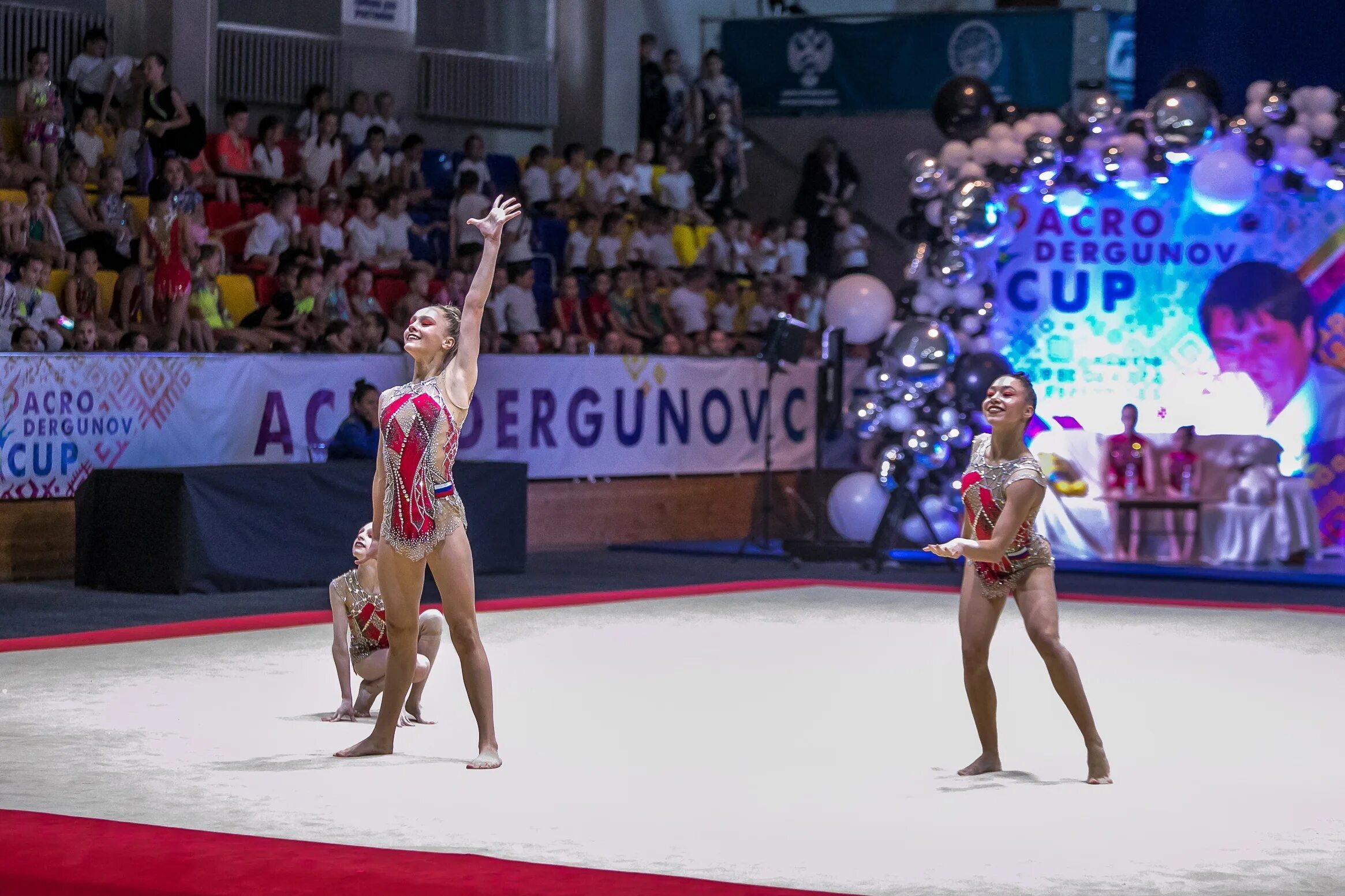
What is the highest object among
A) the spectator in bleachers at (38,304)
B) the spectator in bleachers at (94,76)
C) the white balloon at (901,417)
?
the spectator in bleachers at (94,76)

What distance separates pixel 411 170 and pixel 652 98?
13.3 ft

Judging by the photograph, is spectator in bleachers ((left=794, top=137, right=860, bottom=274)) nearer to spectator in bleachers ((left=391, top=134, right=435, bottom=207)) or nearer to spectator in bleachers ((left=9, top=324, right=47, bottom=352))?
spectator in bleachers ((left=391, top=134, right=435, bottom=207))

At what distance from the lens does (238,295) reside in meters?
15.3

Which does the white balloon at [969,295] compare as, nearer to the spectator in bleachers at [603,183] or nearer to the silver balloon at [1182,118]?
the silver balloon at [1182,118]

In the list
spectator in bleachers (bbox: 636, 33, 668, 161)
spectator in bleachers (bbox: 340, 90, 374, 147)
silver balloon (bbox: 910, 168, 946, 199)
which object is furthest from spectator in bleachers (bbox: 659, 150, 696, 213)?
silver balloon (bbox: 910, 168, 946, 199)

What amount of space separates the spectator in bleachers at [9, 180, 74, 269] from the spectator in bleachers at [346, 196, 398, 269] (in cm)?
282

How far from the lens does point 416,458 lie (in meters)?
6.91

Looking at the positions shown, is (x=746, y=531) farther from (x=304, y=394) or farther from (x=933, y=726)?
(x=933, y=726)

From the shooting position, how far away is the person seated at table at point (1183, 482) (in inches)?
632

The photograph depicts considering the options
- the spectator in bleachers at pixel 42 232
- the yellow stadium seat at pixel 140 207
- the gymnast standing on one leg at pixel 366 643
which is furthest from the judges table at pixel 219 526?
the gymnast standing on one leg at pixel 366 643

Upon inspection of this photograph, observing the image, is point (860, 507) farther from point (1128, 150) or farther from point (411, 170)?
point (411, 170)

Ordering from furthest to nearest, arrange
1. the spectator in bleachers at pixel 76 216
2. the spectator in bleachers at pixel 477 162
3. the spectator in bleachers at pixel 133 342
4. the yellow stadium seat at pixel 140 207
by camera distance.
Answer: the spectator in bleachers at pixel 477 162, the yellow stadium seat at pixel 140 207, the spectator in bleachers at pixel 76 216, the spectator in bleachers at pixel 133 342

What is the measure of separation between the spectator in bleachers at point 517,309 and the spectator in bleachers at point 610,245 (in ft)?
4.92

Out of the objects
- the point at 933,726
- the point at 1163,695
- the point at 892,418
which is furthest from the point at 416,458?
the point at 892,418
